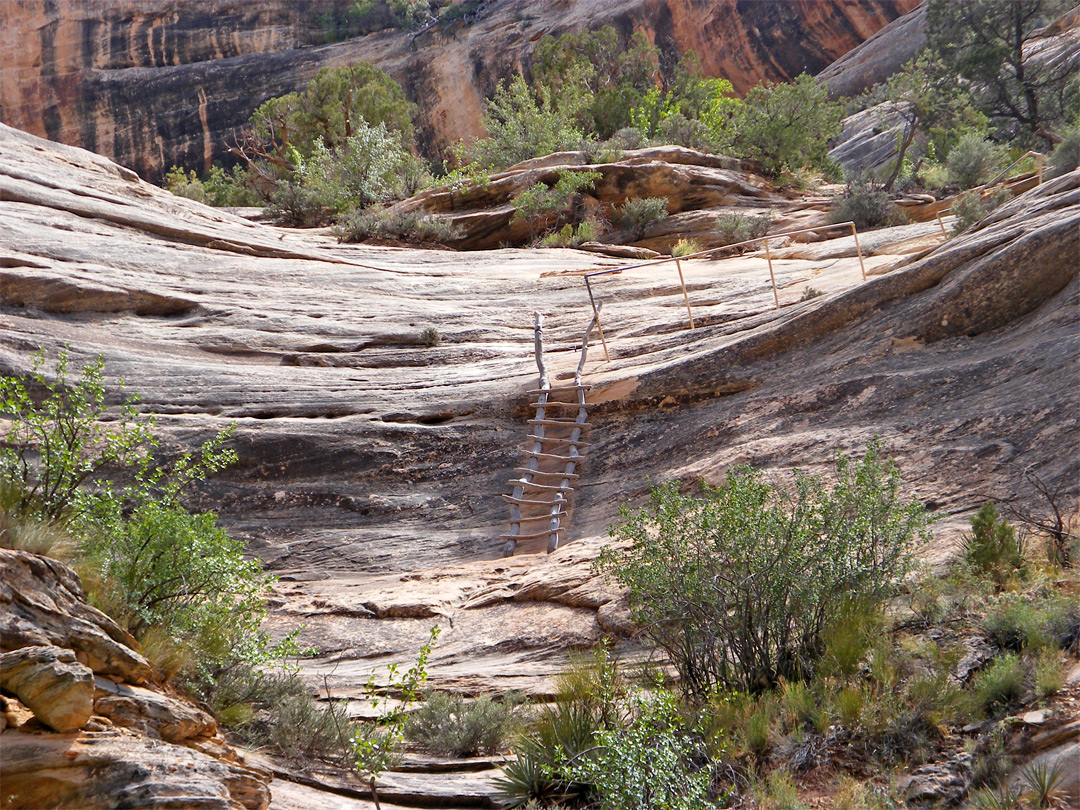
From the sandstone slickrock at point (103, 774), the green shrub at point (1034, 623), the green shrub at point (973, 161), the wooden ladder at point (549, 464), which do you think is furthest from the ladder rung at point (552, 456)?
the green shrub at point (973, 161)

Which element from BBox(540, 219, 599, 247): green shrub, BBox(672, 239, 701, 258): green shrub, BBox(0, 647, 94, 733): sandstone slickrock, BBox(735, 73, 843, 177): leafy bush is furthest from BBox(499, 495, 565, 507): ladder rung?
BBox(735, 73, 843, 177): leafy bush

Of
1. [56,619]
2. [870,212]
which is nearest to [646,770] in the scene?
[56,619]

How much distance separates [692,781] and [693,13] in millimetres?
37837

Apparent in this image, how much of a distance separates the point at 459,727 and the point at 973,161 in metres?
18.4

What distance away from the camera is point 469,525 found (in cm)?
1026

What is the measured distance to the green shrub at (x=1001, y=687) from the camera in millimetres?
5043

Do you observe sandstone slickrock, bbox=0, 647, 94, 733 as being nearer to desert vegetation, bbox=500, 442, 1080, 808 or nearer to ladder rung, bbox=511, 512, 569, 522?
desert vegetation, bbox=500, 442, 1080, 808

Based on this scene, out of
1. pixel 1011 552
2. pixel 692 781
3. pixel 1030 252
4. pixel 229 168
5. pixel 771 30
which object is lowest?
pixel 692 781

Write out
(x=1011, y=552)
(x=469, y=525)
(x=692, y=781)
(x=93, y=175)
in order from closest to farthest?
(x=692, y=781)
(x=1011, y=552)
(x=469, y=525)
(x=93, y=175)

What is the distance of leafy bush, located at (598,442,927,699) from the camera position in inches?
247

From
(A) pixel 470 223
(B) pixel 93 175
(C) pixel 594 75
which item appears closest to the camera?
(B) pixel 93 175

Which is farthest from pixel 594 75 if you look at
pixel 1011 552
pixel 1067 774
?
pixel 1067 774

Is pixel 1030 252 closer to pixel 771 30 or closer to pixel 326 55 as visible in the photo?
pixel 771 30

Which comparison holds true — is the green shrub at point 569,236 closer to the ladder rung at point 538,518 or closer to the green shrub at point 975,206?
the green shrub at point 975,206
